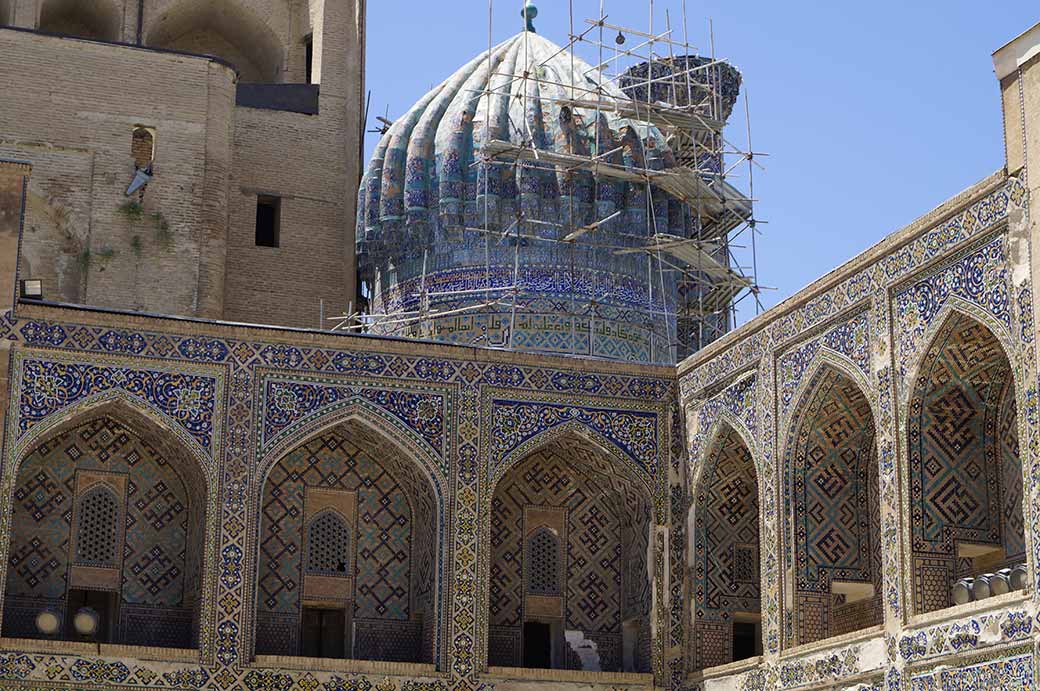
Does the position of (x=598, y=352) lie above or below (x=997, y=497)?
above

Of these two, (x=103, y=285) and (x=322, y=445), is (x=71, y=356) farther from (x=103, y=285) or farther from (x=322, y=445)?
→ (x=103, y=285)

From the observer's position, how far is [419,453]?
13.3m

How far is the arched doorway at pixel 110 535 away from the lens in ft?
42.3

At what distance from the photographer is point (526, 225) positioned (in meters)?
→ 16.1

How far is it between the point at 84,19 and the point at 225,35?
1404mm

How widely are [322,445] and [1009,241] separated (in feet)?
17.9

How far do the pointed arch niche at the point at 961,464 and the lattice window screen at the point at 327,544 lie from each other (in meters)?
4.39

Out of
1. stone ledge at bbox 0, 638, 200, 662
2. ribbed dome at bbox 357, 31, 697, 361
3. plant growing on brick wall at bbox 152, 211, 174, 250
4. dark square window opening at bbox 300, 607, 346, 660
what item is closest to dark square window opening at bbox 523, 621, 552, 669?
dark square window opening at bbox 300, 607, 346, 660

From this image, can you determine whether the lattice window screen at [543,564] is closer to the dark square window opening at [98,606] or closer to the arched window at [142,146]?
the dark square window opening at [98,606]

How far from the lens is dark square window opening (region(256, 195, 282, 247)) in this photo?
17.5 meters

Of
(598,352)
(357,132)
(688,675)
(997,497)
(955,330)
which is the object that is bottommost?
(688,675)

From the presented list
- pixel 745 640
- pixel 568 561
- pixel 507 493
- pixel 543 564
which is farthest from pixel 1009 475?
pixel 507 493

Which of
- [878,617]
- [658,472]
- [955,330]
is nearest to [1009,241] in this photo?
[955,330]

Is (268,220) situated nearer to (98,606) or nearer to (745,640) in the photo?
(98,606)
